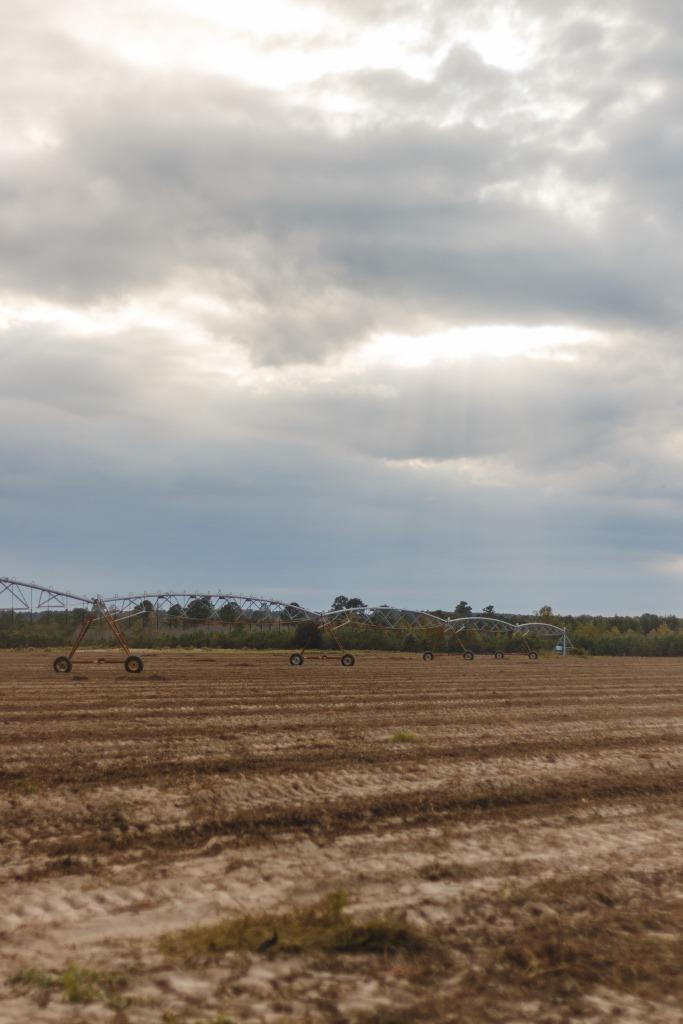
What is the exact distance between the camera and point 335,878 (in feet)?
25.4

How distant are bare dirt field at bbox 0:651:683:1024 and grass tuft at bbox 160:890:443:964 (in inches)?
0.7

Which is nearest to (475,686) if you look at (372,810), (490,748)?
(490,748)

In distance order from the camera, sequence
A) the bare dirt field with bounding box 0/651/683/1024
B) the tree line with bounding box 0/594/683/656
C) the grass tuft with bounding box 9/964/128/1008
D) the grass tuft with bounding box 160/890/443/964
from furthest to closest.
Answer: the tree line with bounding box 0/594/683/656
the grass tuft with bounding box 160/890/443/964
the bare dirt field with bounding box 0/651/683/1024
the grass tuft with bounding box 9/964/128/1008

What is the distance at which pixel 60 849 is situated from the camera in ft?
27.8

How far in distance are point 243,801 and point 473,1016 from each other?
232 inches

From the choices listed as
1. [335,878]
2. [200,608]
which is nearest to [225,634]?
[200,608]

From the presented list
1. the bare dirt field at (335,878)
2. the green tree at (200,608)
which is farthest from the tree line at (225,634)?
the bare dirt field at (335,878)

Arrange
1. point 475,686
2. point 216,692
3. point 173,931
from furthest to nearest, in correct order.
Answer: point 475,686 < point 216,692 < point 173,931

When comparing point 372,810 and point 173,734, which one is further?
point 173,734

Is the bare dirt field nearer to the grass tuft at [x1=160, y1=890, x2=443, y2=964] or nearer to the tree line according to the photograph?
the grass tuft at [x1=160, y1=890, x2=443, y2=964]

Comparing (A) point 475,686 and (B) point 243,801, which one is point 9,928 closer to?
(B) point 243,801

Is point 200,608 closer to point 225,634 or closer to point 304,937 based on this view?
point 225,634

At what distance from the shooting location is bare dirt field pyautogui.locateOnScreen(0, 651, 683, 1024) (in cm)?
537

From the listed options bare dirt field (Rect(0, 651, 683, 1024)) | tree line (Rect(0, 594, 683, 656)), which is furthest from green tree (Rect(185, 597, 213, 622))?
bare dirt field (Rect(0, 651, 683, 1024))
